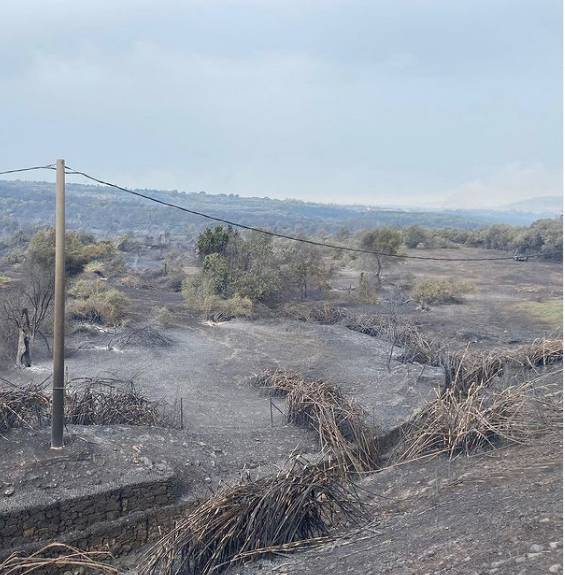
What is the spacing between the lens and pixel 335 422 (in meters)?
11.3

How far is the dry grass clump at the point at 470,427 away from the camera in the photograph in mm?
9703

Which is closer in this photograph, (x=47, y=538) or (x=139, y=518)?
(x=47, y=538)

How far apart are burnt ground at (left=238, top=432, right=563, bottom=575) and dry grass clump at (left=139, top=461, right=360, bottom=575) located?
0.24 metres

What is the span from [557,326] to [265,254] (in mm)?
11879

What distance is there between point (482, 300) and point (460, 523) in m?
23.2

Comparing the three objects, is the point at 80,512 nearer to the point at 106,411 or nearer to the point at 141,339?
the point at 106,411

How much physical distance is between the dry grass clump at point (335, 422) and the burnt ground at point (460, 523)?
90 centimetres

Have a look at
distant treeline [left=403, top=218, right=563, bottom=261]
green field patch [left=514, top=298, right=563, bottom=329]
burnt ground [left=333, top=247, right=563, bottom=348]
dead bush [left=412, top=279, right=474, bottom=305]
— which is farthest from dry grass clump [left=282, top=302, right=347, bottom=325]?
distant treeline [left=403, top=218, right=563, bottom=261]

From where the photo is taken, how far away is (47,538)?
26.9 ft

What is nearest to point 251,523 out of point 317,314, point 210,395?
point 210,395

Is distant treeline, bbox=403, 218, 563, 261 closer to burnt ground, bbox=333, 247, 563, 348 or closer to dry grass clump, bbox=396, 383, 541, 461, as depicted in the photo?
burnt ground, bbox=333, 247, 563, 348

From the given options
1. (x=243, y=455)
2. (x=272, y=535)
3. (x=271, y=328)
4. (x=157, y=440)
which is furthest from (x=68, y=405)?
(x=271, y=328)

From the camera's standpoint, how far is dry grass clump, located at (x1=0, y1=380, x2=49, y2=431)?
9.42 meters

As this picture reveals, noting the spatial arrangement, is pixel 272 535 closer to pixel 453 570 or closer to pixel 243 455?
pixel 453 570
